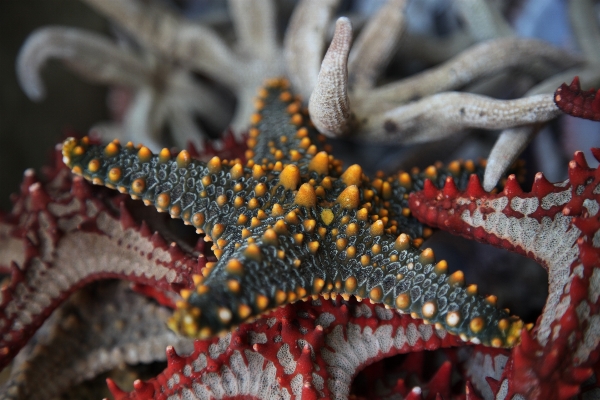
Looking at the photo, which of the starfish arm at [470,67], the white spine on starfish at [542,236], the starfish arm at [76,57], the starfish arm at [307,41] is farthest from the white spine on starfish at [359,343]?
the starfish arm at [76,57]

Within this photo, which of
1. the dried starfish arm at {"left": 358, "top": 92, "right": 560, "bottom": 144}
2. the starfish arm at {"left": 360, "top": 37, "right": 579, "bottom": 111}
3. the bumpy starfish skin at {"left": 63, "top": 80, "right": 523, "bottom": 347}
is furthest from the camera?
the starfish arm at {"left": 360, "top": 37, "right": 579, "bottom": 111}

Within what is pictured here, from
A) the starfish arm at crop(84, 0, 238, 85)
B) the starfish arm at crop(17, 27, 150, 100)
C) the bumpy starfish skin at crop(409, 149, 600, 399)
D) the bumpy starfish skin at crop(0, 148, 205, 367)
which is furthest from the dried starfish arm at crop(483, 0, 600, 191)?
the starfish arm at crop(17, 27, 150, 100)

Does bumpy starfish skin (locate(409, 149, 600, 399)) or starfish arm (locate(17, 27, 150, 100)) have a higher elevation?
starfish arm (locate(17, 27, 150, 100))

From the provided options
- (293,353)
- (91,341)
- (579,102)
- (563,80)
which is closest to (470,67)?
(563,80)

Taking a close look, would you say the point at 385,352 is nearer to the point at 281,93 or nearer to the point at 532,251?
the point at 532,251

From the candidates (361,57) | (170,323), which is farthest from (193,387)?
(361,57)

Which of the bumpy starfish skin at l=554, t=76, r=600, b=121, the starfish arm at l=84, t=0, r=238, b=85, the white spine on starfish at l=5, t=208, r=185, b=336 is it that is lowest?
the white spine on starfish at l=5, t=208, r=185, b=336

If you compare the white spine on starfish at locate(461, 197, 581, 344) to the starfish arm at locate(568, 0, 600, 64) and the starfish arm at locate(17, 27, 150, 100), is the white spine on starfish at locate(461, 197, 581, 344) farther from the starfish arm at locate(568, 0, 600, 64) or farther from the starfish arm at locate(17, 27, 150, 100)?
the starfish arm at locate(17, 27, 150, 100)

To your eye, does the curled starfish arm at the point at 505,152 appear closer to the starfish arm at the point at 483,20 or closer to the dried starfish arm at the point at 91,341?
the starfish arm at the point at 483,20
